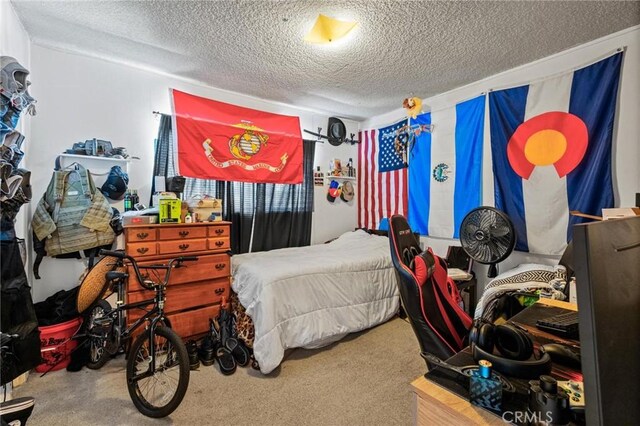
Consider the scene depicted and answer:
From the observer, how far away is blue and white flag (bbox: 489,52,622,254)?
2.24 meters

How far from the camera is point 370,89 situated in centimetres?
331

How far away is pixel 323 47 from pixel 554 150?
7.22ft

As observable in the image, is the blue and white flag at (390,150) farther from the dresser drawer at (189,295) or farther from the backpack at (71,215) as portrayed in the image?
the backpack at (71,215)

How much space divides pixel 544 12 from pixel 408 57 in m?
A: 0.97

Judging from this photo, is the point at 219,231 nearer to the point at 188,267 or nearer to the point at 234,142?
the point at 188,267

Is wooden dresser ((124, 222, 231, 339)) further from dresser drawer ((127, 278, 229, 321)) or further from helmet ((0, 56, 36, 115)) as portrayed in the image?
helmet ((0, 56, 36, 115))

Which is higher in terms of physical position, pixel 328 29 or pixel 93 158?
pixel 328 29

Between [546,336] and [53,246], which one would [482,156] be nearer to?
[546,336]

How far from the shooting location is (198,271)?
2574 mm

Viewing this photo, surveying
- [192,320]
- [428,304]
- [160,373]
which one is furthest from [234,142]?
[428,304]

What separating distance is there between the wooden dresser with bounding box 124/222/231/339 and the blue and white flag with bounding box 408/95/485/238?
2.42 metres

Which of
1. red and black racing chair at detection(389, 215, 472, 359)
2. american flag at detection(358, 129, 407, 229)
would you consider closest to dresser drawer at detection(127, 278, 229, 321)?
red and black racing chair at detection(389, 215, 472, 359)

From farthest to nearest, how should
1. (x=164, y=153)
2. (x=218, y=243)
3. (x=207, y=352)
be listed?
1. (x=164, y=153)
2. (x=218, y=243)
3. (x=207, y=352)

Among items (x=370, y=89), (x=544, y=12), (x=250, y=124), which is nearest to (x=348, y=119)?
(x=370, y=89)
